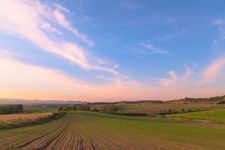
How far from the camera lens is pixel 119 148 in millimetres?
18406

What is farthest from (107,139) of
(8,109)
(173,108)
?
(8,109)

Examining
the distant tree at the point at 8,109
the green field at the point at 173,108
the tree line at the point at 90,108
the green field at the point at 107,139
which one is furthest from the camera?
the tree line at the point at 90,108

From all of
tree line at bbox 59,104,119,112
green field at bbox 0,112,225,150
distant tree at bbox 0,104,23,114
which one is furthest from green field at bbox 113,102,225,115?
green field at bbox 0,112,225,150

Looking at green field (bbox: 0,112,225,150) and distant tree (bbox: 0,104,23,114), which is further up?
distant tree (bbox: 0,104,23,114)

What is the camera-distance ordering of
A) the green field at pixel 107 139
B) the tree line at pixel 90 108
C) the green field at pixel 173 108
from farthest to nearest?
the tree line at pixel 90 108
the green field at pixel 173 108
the green field at pixel 107 139

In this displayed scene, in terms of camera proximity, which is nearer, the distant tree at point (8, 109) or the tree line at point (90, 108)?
the distant tree at point (8, 109)

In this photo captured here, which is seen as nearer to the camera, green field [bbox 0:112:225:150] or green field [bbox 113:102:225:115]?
green field [bbox 0:112:225:150]

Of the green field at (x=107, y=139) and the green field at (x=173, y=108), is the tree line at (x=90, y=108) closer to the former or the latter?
the green field at (x=173, y=108)

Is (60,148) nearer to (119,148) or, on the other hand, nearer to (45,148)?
(45,148)

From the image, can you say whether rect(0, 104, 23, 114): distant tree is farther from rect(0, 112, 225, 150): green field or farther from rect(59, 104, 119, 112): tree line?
rect(0, 112, 225, 150): green field

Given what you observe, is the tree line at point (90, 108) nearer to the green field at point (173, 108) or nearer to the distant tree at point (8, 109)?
the green field at point (173, 108)

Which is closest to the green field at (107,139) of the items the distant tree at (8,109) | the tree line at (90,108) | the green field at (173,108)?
the green field at (173,108)

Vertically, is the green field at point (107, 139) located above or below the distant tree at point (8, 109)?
below

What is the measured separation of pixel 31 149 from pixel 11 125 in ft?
80.9
